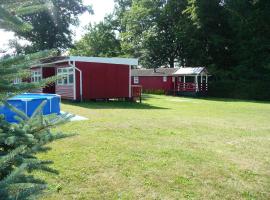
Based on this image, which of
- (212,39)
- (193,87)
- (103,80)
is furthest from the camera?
(212,39)

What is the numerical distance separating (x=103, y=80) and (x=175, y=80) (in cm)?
2138

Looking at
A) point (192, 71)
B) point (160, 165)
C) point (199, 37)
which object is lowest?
point (160, 165)

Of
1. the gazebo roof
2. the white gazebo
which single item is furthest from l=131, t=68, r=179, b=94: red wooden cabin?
the gazebo roof

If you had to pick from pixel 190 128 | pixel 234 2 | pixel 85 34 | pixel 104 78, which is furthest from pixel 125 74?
pixel 85 34

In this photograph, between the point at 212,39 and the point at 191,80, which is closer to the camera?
the point at 212,39

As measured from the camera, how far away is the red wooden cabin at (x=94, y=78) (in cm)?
2277

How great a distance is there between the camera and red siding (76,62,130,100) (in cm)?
2311

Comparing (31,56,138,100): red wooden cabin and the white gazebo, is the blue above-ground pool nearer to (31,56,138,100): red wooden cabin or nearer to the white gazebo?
(31,56,138,100): red wooden cabin

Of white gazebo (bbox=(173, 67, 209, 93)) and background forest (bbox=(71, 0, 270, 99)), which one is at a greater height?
background forest (bbox=(71, 0, 270, 99))

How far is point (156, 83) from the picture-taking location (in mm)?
45281

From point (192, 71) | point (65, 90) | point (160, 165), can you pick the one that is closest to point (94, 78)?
point (65, 90)

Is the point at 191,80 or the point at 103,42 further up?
the point at 103,42

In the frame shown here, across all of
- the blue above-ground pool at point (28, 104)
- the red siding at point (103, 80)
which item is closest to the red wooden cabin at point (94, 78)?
the red siding at point (103, 80)

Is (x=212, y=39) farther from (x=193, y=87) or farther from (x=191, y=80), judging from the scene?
(x=193, y=87)
